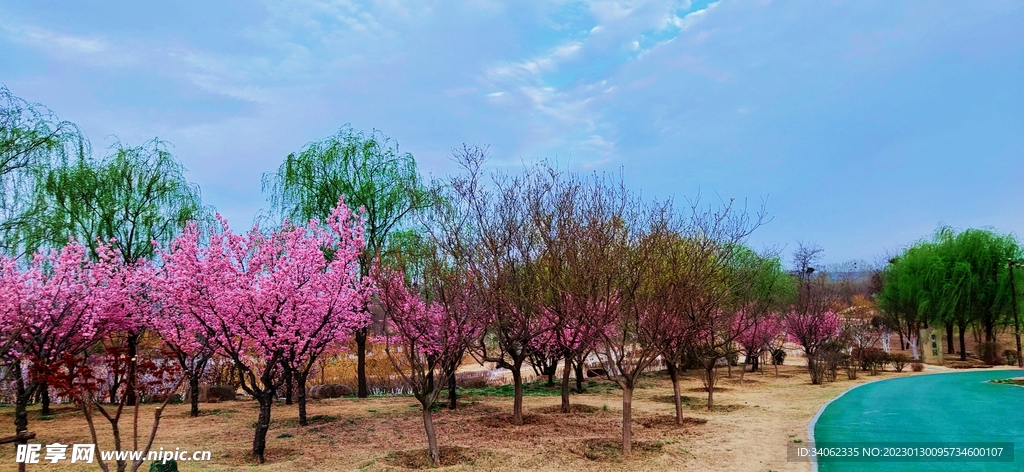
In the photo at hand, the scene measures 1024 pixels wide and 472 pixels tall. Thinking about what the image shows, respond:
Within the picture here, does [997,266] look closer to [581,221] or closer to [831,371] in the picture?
[831,371]

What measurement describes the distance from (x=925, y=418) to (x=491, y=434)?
8.66 meters

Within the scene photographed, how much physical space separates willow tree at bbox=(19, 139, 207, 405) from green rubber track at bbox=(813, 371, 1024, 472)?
1500 centimetres

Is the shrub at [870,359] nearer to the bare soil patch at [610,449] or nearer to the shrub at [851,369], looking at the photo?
the shrub at [851,369]

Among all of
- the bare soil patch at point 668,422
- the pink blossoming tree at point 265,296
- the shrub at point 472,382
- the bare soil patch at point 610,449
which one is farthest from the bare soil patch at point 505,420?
the shrub at point 472,382

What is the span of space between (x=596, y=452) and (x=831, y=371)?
17007 mm

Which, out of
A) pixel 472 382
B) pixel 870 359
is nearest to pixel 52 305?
pixel 472 382

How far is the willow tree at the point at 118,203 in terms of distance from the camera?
14336mm

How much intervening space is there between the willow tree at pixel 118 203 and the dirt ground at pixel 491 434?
3726 mm

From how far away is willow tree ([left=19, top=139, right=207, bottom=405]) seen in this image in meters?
14.3

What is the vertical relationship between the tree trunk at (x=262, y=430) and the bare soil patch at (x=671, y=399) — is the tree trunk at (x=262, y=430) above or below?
above

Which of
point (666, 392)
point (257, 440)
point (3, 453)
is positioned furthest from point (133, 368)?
point (666, 392)

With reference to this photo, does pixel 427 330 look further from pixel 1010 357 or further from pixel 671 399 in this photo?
pixel 1010 357

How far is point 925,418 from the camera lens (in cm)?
1130

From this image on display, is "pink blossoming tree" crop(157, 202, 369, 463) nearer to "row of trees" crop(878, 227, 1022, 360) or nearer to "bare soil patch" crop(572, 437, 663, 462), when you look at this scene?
"bare soil patch" crop(572, 437, 663, 462)
